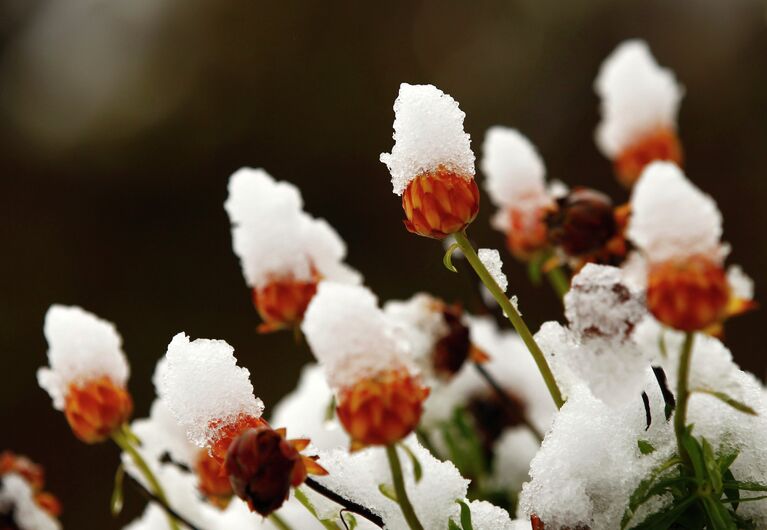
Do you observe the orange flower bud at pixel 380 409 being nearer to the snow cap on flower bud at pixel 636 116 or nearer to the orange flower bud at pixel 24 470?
the orange flower bud at pixel 24 470

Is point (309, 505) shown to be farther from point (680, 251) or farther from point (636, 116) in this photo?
point (636, 116)

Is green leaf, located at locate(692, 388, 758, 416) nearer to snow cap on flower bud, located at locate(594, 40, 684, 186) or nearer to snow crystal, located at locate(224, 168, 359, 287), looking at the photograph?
snow crystal, located at locate(224, 168, 359, 287)

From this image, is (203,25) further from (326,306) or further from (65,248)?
(326,306)

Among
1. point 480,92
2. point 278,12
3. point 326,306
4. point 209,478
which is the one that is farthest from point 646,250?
point 278,12

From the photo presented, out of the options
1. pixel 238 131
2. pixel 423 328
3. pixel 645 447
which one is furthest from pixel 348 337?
pixel 238 131

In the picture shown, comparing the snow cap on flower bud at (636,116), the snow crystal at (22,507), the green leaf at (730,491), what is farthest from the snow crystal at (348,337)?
the snow cap on flower bud at (636,116)

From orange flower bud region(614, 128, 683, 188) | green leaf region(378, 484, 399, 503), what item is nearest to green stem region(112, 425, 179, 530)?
green leaf region(378, 484, 399, 503)
